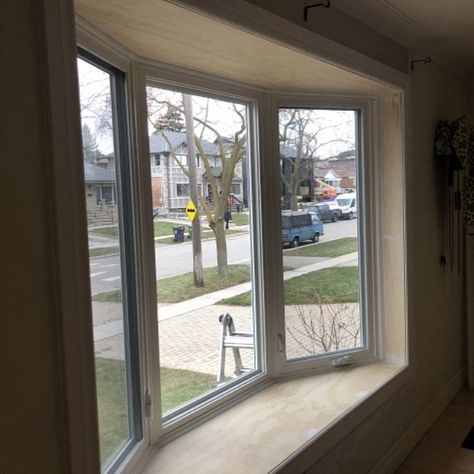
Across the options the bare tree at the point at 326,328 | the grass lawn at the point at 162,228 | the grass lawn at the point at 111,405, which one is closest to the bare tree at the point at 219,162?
the grass lawn at the point at 162,228

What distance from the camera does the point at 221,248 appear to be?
2.22 meters

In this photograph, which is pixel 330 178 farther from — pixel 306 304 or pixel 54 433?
pixel 54 433

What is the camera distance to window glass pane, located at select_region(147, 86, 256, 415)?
1951 mm

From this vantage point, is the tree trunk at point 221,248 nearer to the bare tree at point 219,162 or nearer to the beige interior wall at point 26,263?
→ the bare tree at point 219,162

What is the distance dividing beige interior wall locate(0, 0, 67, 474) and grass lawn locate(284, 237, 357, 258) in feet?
5.36

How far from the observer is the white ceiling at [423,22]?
2133 mm

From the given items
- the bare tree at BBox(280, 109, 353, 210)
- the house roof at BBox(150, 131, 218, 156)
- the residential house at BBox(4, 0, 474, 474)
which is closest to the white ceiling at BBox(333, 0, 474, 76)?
the residential house at BBox(4, 0, 474, 474)

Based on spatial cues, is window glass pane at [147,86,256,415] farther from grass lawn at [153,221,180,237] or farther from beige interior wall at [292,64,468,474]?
beige interior wall at [292,64,468,474]

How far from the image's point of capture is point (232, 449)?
1.88 m

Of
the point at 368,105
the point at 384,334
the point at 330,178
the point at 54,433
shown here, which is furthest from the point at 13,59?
the point at 384,334

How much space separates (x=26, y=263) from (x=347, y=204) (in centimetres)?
204

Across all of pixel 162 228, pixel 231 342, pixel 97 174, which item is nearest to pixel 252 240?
pixel 231 342

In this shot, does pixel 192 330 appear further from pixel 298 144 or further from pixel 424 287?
pixel 424 287

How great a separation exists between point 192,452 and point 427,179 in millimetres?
1990
